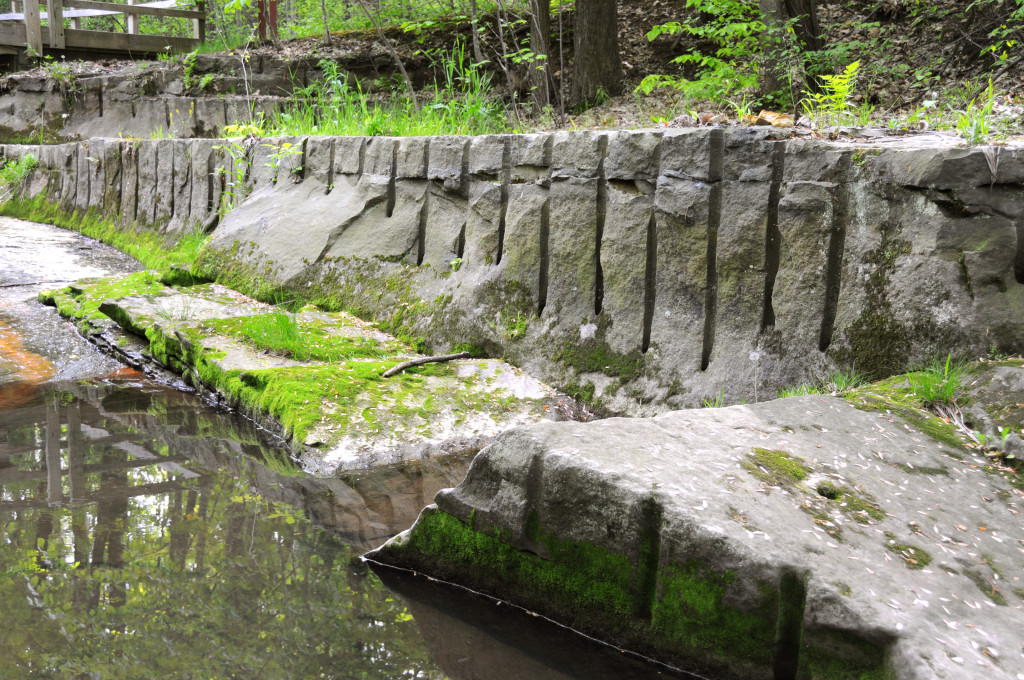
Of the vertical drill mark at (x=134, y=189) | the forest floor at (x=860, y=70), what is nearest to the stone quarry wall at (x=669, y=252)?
the forest floor at (x=860, y=70)

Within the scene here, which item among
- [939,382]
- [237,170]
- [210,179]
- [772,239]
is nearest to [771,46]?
[772,239]

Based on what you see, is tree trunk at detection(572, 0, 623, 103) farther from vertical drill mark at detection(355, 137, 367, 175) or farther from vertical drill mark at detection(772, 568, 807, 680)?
vertical drill mark at detection(772, 568, 807, 680)

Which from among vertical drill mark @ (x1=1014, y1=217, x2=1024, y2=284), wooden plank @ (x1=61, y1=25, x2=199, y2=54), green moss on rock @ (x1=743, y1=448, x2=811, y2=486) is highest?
wooden plank @ (x1=61, y1=25, x2=199, y2=54)

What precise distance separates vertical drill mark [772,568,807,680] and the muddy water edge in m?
0.31

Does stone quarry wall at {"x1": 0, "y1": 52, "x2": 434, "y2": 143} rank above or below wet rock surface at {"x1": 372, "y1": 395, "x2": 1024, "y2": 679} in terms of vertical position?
above

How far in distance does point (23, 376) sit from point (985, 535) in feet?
15.9

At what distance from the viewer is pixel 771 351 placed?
3438 millimetres

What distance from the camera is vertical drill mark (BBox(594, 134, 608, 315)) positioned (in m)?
4.07

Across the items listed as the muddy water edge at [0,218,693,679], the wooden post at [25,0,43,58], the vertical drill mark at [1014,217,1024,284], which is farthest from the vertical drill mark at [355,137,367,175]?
the wooden post at [25,0,43,58]

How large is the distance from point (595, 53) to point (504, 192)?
395 centimetres

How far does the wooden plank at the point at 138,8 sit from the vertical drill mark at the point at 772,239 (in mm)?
13642

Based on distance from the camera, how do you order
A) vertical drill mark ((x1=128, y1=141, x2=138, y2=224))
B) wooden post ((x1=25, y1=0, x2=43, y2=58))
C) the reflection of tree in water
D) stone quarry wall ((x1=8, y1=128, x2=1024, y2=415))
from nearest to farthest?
the reflection of tree in water
stone quarry wall ((x1=8, y1=128, x2=1024, y2=415))
vertical drill mark ((x1=128, y1=141, x2=138, y2=224))
wooden post ((x1=25, y1=0, x2=43, y2=58))

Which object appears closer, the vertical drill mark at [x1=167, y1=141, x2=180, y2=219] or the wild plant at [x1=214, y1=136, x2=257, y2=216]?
the wild plant at [x1=214, y1=136, x2=257, y2=216]

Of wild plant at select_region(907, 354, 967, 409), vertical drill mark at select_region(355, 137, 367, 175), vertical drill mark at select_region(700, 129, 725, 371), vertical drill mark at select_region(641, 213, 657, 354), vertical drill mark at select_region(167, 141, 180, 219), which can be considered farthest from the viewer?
vertical drill mark at select_region(167, 141, 180, 219)
